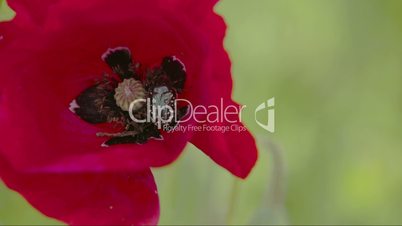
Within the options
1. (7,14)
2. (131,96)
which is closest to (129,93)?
(131,96)

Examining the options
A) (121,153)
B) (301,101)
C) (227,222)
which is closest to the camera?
(121,153)

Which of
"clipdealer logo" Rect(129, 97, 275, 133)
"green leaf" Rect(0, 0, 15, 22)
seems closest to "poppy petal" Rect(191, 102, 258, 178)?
"clipdealer logo" Rect(129, 97, 275, 133)

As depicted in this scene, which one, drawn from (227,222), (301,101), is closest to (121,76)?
(227,222)

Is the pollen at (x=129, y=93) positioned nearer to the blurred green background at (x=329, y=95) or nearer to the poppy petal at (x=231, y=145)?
the poppy petal at (x=231, y=145)

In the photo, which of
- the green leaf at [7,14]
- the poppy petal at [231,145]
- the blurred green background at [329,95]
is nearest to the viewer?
A: the poppy petal at [231,145]

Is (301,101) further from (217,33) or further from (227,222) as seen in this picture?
(217,33)

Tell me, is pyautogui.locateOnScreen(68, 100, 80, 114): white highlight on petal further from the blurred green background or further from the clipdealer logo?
the blurred green background

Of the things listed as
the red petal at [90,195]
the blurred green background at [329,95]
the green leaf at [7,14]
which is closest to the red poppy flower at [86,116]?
the red petal at [90,195]
